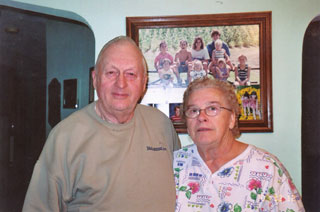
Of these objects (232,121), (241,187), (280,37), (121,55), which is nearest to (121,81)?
(121,55)

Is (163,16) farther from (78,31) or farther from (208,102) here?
(78,31)

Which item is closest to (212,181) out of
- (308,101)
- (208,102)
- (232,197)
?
(232,197)

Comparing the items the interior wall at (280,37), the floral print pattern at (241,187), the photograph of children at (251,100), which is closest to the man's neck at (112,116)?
the floral print pattern at (241,187)

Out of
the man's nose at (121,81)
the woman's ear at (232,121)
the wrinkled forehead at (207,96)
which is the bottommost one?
the woman's ear at (232,121)

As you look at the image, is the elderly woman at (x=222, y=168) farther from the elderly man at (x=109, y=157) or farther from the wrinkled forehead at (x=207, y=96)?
the elderly man at (x=109, y=157)

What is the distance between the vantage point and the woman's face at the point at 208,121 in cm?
149

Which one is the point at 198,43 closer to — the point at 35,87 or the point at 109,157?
the point at 109,157

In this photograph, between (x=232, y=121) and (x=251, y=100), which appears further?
(x=251, y=100)

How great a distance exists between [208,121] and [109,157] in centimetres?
53

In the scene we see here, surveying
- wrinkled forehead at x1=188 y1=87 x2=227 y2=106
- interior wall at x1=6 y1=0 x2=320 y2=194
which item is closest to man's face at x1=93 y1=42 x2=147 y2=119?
wrinkled forehead at x1=188 y1=87 x2=227 y2=106

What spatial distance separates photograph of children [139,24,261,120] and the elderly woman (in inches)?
18.9

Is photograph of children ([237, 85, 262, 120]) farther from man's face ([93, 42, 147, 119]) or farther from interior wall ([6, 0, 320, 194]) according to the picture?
man's face ([93, 42, 147, 119])

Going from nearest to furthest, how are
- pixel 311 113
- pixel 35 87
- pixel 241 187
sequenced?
pixel 241 187 → pixel 311 113 → pixel 35 87

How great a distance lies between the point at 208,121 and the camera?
1.48m
